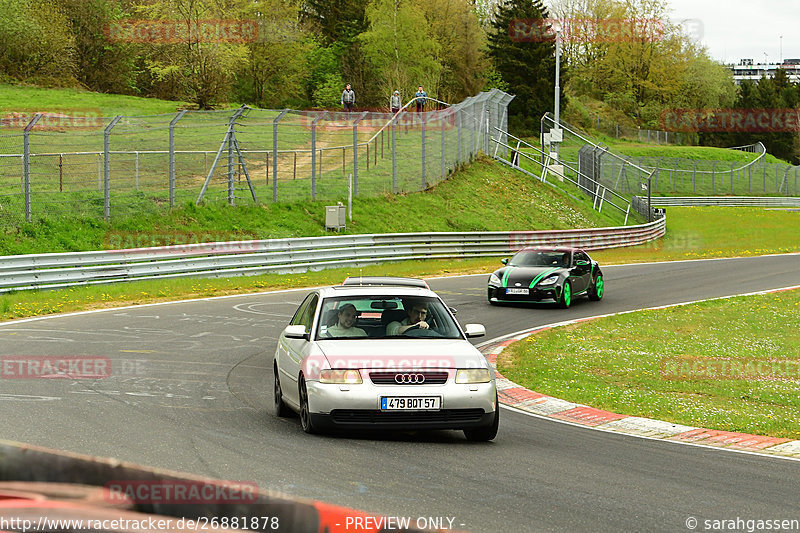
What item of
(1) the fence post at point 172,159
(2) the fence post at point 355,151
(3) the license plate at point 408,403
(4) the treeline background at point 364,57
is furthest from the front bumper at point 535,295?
(4) the treeline background at point 364,57

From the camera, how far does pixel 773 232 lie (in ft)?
165

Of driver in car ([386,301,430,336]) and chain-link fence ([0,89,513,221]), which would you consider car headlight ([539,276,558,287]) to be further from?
driver in car ([386,301,430,336])

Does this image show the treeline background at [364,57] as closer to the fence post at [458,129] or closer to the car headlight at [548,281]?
the fence post at [458,129]

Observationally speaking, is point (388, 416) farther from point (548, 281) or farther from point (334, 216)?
point (334, 216)

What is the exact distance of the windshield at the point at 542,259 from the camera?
865 inches

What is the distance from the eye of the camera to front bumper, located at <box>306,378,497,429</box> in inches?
321

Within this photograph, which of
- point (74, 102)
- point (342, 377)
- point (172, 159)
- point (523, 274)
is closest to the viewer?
point (342, 377)

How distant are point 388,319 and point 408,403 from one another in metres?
Result: 1.50

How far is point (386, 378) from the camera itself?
828 centimetres

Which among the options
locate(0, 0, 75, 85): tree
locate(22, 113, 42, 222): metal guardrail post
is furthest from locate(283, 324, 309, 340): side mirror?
locate(0, 0, 75, 85): tree

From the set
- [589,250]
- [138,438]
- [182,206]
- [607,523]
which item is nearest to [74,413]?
[138,438]

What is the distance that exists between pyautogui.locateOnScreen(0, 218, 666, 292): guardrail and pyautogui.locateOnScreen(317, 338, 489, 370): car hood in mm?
13791

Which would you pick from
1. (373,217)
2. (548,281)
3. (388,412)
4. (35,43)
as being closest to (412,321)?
(388,412)

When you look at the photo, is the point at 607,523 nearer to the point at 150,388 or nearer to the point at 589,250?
the point at 150,388
